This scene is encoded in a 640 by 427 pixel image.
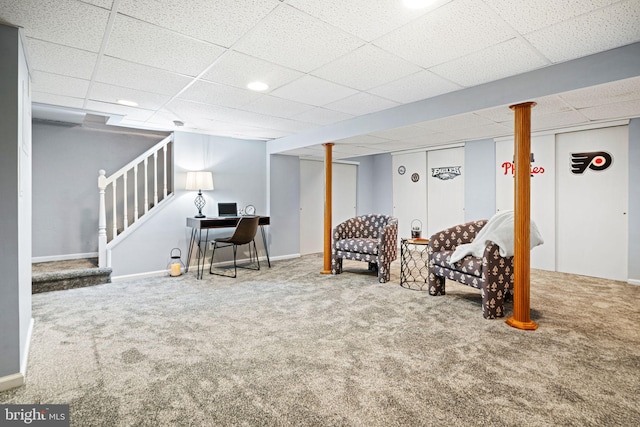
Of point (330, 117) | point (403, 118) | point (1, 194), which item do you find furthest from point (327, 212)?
point (1, 194)

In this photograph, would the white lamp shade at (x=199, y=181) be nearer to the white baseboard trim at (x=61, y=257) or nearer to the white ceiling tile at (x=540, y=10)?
the white baseboard trim at (x=61, y=257)

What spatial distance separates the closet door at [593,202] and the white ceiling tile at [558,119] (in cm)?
106

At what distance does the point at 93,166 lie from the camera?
18.2ft

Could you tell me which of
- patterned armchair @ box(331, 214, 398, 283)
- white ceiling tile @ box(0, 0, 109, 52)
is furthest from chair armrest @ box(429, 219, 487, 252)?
white ceiling tile @ box(0, 0, 109, 52)

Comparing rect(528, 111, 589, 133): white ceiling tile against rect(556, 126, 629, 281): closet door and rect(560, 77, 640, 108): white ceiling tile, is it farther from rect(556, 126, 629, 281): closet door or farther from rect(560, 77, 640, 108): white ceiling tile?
rect(556, 126, 629, 281): closet door

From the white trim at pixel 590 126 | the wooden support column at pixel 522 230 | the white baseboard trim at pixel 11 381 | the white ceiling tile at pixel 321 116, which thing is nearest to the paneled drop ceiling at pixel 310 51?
the white ceiling tile at pixel 321 116

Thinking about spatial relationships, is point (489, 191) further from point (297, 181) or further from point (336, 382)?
point (336, 382)

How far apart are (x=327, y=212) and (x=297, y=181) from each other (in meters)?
1.58

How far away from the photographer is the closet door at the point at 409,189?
7.02 meters

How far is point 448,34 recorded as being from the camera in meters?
2.27

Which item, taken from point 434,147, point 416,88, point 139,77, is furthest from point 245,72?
point 434,147

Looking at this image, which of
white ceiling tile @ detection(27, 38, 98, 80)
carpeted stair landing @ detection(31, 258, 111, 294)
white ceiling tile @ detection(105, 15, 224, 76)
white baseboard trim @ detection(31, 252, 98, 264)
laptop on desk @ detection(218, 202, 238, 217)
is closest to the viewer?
white ceiling tile @ detection(105, 15, 224, 76)

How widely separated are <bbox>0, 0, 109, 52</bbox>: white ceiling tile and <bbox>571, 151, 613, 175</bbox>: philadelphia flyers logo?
5844 mm

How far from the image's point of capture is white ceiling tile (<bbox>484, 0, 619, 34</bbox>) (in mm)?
1919
